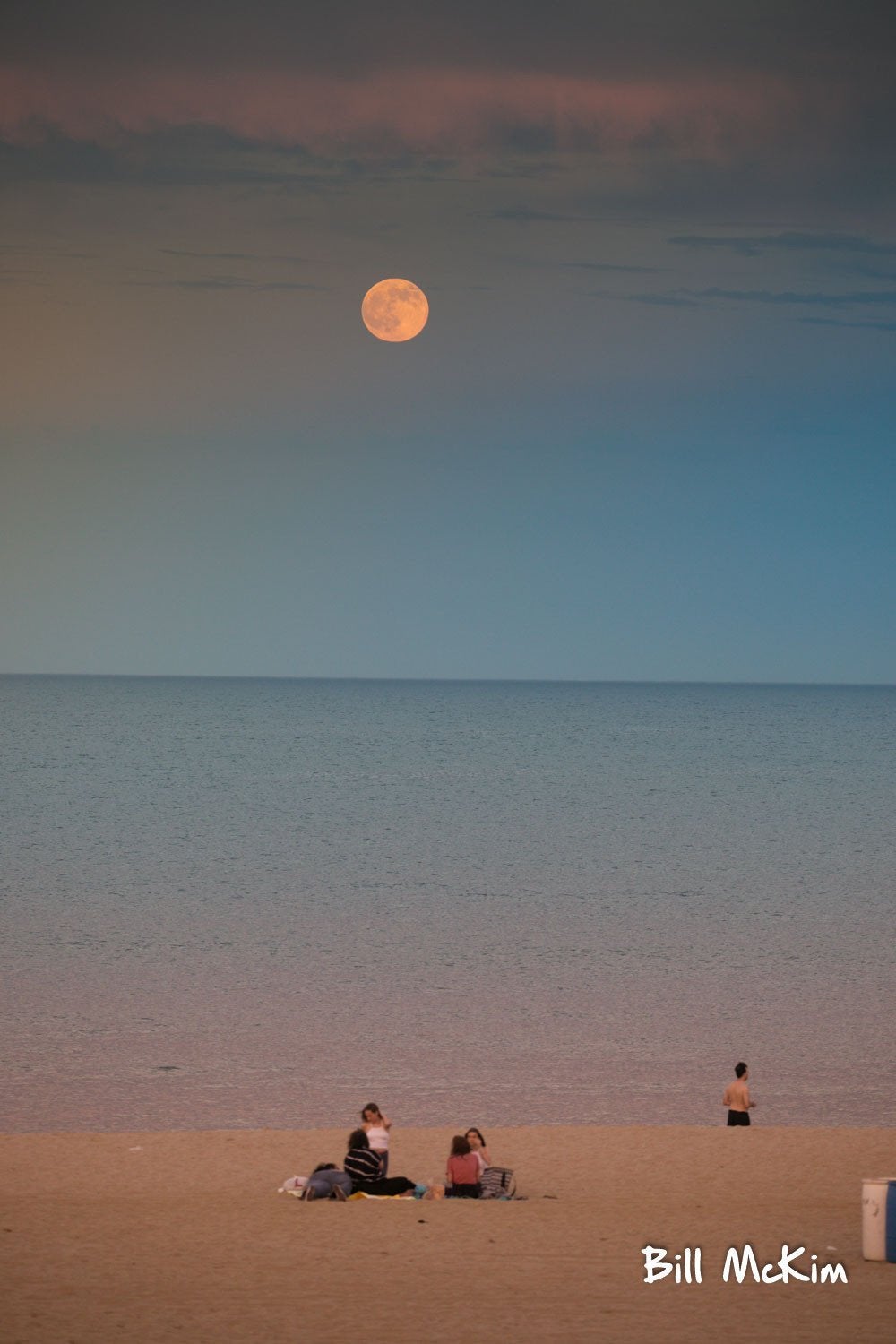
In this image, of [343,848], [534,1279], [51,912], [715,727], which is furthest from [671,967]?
[715,727]

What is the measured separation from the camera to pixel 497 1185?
16859 mm

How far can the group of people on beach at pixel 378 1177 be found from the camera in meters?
16.8

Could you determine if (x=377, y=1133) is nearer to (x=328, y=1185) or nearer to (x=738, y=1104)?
(x=328, y=1185)

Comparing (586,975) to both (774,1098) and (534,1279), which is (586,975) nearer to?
(774,1098)

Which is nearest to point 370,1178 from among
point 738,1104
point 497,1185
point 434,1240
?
point 497,1185

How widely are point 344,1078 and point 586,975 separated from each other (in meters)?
11.1

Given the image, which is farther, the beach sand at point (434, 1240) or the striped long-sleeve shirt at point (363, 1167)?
the striped long-sleeve shirt at point (363, 1167)

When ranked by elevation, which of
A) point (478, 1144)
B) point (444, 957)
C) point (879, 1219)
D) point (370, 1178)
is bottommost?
point (879, 1219)

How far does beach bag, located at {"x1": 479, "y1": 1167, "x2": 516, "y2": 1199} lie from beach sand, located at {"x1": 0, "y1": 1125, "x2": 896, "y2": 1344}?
0.28 meters
